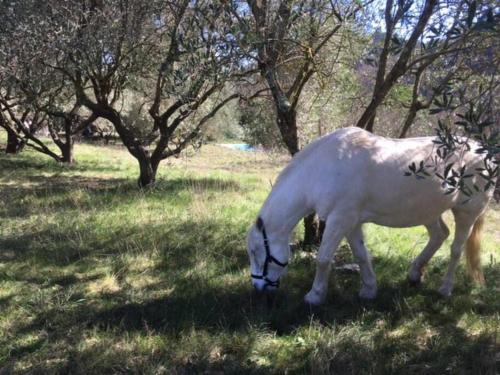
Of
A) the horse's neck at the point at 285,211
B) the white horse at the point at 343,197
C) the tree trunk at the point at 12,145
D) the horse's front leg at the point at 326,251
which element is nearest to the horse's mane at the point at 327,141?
the white horse at the point at 343,197

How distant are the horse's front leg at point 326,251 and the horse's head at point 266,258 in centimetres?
35

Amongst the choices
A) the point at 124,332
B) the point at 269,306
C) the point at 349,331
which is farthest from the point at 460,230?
the point at 124,332

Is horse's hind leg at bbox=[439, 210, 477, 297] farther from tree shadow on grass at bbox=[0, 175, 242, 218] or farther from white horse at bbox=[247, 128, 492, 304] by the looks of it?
tree shadow on grass at bbox=[0, 175, 242, 218]

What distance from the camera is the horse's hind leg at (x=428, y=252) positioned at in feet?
18.1

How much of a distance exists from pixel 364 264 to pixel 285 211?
1033 mm

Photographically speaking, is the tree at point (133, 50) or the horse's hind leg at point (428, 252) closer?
the horse's hind leg at point (428, 252)

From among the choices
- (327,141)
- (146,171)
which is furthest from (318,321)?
(146,171)

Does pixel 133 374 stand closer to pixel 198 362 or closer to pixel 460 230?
pixel 198 362

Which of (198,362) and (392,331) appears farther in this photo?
(392,331)

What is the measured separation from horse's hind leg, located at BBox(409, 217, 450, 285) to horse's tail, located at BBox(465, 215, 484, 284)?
11.2 inches

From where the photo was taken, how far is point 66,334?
4.22 m

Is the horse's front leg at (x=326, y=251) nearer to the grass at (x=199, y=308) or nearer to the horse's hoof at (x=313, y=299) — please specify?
the horse's hoof at (x=313, y=299)

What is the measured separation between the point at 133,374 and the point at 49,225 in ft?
13.7

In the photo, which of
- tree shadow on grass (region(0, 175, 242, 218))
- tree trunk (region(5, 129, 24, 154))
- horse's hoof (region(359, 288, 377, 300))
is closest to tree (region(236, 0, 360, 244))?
horse's hoof (region(359, 288, 377, 300))
